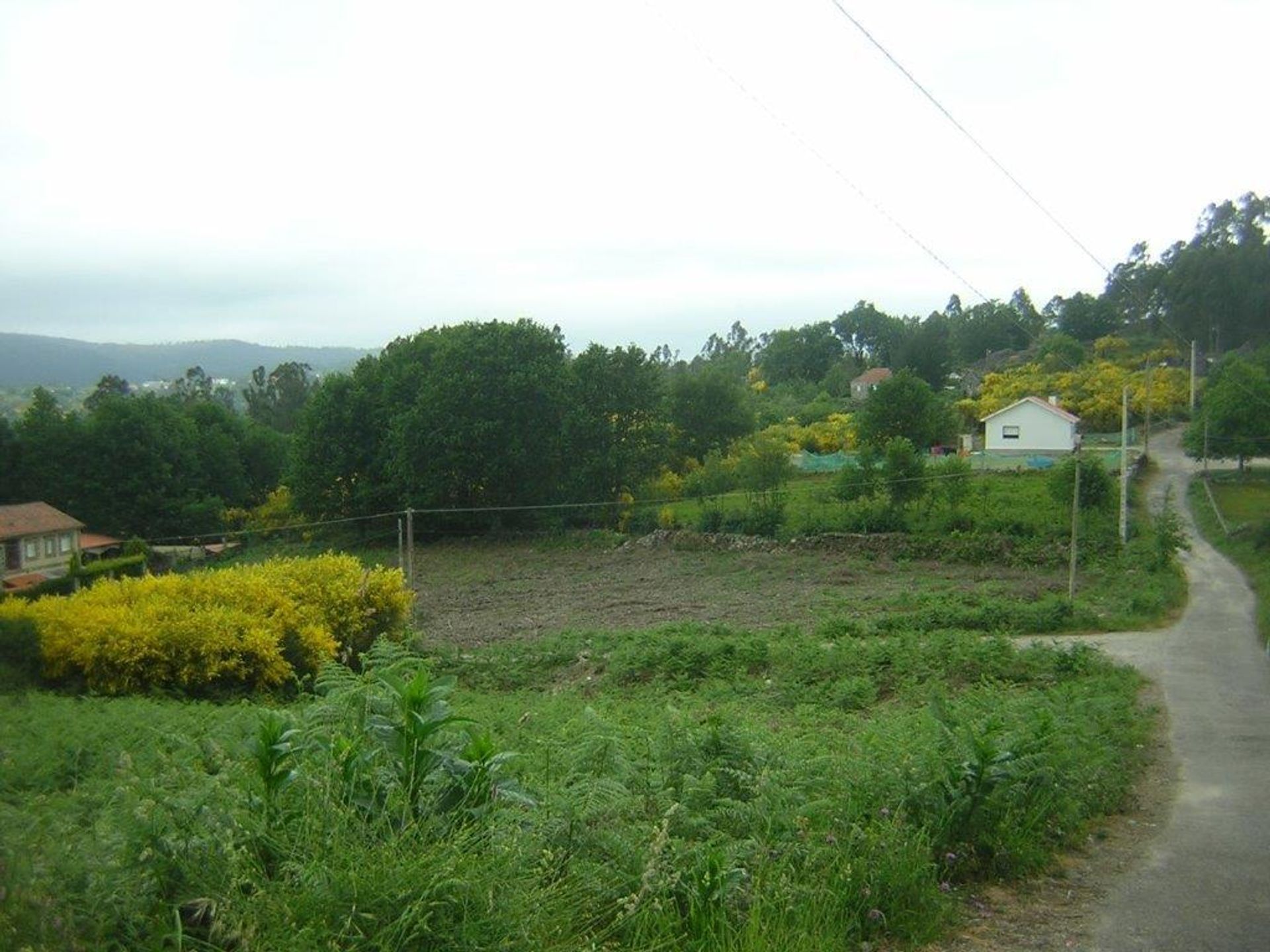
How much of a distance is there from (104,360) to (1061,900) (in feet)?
31.6

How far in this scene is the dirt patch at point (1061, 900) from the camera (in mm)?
4980

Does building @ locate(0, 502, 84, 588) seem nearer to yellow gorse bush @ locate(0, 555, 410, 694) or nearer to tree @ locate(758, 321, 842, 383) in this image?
yellow gorse bush @ locate(0, 555, 410, 694)

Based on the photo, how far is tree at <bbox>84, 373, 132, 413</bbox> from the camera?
33.2 feet

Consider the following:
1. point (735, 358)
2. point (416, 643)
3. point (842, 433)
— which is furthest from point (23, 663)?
point (735, 358)

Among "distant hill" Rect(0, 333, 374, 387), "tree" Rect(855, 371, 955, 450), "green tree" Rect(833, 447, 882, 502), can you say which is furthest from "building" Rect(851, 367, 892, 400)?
"distant hill" Rect(0, 333, 374, 387)

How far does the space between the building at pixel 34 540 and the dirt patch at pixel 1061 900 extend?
8597 millimetres

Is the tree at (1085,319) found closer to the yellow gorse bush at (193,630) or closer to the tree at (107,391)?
the yellow gorse bush at (193,630)

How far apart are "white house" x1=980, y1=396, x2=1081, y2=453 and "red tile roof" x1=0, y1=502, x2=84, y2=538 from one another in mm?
35491

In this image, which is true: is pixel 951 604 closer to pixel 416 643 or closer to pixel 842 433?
pixel 416 643

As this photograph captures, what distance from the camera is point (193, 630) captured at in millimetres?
13883

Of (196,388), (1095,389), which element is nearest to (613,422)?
(1095,389)

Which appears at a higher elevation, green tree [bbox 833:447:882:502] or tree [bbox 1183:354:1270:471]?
tree [bbox 1183:354:1270:471]

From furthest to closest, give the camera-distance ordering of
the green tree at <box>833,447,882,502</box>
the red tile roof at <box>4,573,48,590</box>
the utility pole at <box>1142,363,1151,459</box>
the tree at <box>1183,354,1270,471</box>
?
the utility pole at <box>1142,363,1151,459</box>, the tree at <box>1183,354,1270,471</box>, the green tree at <box>833,447,882,502</box>, the red tile roof at <box>4,573,48,590</box>

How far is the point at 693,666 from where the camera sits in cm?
1596
